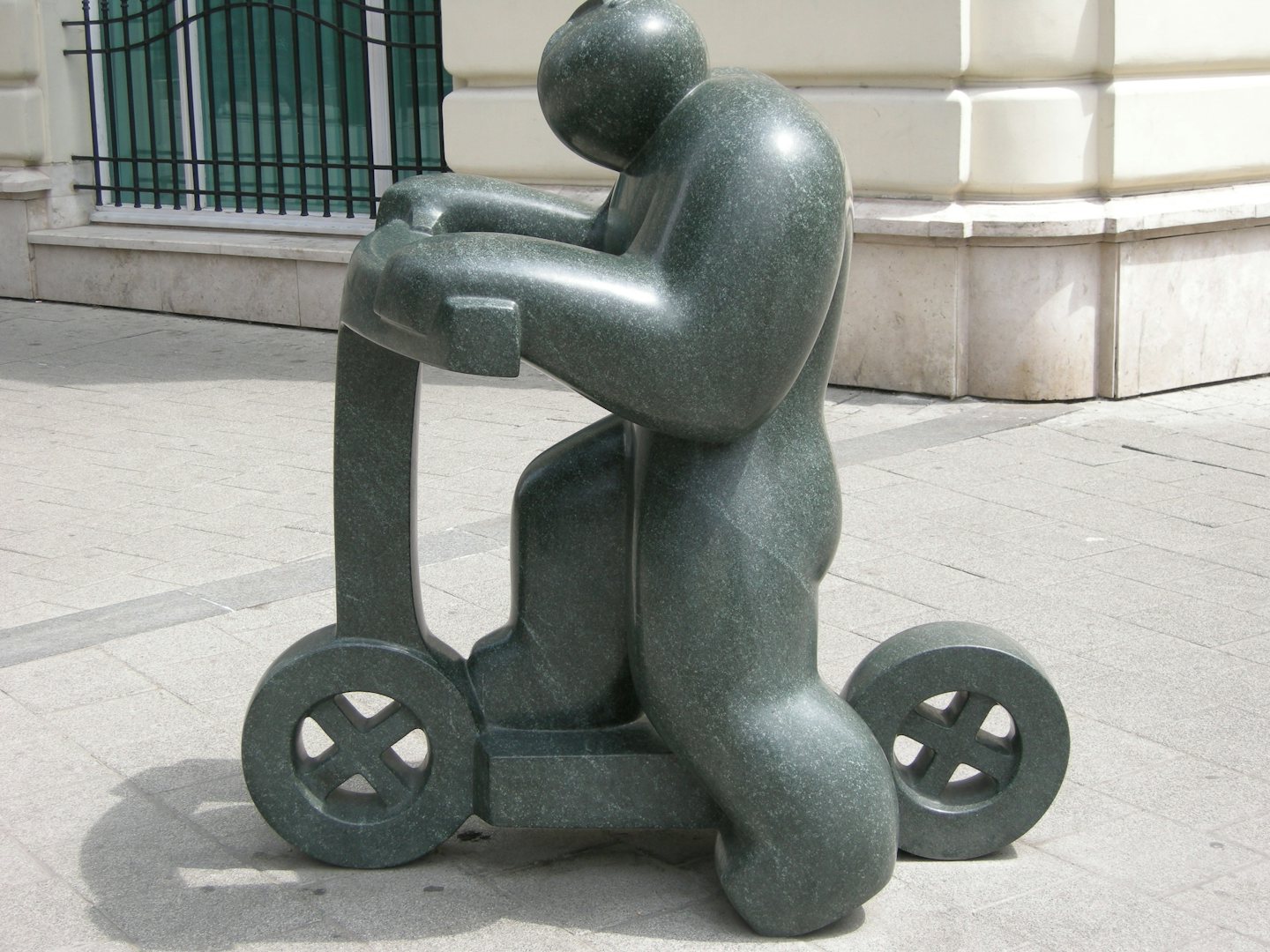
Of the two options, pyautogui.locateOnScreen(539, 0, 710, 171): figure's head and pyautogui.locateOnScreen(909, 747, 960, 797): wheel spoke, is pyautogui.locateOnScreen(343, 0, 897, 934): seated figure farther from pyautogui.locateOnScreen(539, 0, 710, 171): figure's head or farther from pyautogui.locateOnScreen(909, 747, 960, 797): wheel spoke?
pyautogui.locateOnScreen(909, 747, 960, 797): wheel spoke

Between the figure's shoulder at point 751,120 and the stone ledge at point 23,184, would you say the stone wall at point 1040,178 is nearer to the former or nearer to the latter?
the figure's shoulder at point 751,120

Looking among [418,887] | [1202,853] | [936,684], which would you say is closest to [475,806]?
[418,887]

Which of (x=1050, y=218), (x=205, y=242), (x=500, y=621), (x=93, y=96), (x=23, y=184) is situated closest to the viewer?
(x=500, y=621)

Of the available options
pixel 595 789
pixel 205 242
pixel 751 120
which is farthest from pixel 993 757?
pixel 205 242

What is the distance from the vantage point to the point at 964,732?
3.04m

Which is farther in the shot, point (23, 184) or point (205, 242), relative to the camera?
point (23, 184)

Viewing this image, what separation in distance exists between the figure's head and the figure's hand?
16.7 inches

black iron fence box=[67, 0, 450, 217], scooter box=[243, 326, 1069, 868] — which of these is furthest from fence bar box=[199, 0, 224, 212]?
scooter box=[243, 326, 1069, 868]

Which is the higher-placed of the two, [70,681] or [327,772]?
[327,772]

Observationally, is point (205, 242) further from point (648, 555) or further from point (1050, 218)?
point (648, 555)

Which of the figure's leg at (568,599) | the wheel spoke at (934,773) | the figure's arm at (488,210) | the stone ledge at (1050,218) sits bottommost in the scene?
the wheel spoke at (934,773)

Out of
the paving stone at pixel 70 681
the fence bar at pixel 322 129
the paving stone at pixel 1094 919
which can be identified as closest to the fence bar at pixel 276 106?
the fence bar at pixel 322 129

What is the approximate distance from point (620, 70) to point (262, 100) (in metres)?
7.97

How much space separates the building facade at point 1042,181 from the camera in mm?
6586
